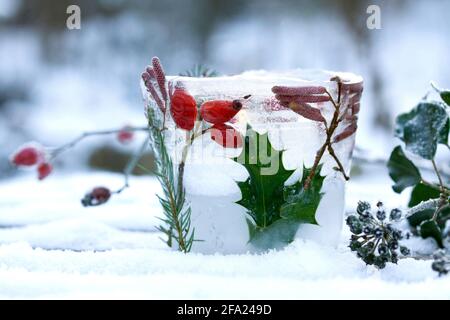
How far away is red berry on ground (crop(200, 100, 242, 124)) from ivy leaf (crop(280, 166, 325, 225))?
2.6 inches

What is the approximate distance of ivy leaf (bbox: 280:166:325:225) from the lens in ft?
1.61

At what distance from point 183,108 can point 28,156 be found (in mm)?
341

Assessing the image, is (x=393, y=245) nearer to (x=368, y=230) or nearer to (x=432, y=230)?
(x=368, y=230)

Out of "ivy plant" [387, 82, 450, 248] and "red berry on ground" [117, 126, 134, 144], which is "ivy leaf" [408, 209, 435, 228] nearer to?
"ivy plant" [387, 82, 450, 248]

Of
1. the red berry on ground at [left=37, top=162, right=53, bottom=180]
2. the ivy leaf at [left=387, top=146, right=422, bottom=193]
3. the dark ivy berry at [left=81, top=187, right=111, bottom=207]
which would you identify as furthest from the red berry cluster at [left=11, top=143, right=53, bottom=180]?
the ivy leaf at [left=387, top=146, right=422, bottom=193]

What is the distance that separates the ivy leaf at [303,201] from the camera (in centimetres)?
49

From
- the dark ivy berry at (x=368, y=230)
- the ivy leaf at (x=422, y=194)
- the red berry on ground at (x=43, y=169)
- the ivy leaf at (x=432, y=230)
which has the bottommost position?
the ivy leaf at (x=432, y=230)

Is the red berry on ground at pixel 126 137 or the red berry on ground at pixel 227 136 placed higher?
the red berry on ground at pixel 227 136

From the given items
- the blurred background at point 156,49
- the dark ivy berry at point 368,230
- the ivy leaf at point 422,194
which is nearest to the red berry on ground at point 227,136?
the dark ivy berry at point 368,230

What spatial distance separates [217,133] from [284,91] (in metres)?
0.06

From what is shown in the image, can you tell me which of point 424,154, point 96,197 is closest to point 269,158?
point 424,154

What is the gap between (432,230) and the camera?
0.60m

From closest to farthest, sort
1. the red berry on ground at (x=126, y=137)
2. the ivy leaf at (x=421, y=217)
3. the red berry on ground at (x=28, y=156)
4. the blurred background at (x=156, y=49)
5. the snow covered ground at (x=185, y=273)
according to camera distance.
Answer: the snow covered ground at (x=185, y=273) < the ivy leaf at (x=421, y=217) < the red berry on ground at (x=28, y=156) < the red berry on ground at (x=126, y=137) < the blurred background at (x=156, y=49)

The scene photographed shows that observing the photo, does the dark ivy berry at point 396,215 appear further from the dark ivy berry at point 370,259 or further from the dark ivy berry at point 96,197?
the dark ivy berry at point 96,197
